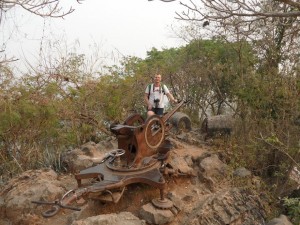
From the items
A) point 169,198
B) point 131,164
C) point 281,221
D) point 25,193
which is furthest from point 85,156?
point 281,221

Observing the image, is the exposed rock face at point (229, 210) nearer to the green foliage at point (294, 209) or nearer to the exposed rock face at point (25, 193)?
the green foliage at point (294, 209)

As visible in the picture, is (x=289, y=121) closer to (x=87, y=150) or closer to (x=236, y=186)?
(x=236, y=186)

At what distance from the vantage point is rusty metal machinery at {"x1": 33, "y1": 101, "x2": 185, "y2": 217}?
5.18 metres

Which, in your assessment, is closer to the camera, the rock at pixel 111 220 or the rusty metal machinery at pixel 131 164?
the rock at pixel 111 220

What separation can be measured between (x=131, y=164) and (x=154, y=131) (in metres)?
0.77

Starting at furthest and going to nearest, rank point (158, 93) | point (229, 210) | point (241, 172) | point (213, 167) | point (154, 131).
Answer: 1. point (158, 93)
2. point (241, 172)
3. point (213, 167)
4. point (154, 131)
5. point (229, 210)

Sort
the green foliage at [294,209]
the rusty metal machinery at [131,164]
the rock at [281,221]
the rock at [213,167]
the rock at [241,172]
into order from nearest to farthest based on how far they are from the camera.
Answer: the rusty metal machinery at [131,164] → the rock at [281,221] → the green foliage at [294,209] → the rock at [213,167] → the rock at [241,172]

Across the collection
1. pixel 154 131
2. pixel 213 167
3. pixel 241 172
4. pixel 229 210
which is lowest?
pixel 229 210

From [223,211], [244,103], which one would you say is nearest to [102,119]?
[244,103]

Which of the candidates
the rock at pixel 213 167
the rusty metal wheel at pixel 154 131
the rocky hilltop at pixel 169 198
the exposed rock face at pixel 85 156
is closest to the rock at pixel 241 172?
the rocky hilltop at pixel 169 198

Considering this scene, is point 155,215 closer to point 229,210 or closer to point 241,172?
point 229,210

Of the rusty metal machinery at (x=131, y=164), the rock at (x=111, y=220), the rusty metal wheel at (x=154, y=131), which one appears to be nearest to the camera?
the rock at (x=111, y=220)

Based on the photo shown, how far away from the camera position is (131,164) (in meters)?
5.70

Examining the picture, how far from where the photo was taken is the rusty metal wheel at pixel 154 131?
5.93 metres
